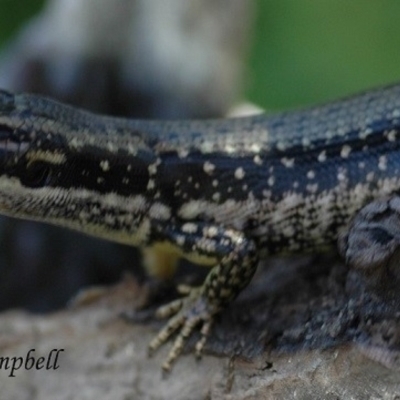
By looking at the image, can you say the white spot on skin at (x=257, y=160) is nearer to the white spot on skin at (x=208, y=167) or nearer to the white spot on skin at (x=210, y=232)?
the white spot on skin at (x=208, y=167)

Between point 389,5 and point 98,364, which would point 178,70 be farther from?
point 98,364

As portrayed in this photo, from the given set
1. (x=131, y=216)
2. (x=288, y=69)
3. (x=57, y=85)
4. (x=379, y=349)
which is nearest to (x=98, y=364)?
(x=131, y=216)

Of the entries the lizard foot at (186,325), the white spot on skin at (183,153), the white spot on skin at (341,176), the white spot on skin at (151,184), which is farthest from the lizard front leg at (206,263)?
the white spot on skin at (341,176)

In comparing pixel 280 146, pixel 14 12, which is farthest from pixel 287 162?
pixel 14 12

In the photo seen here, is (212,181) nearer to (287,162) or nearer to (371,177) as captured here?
(287,162)

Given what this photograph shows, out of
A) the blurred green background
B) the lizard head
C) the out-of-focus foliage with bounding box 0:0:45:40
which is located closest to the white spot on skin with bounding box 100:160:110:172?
the lizard head
